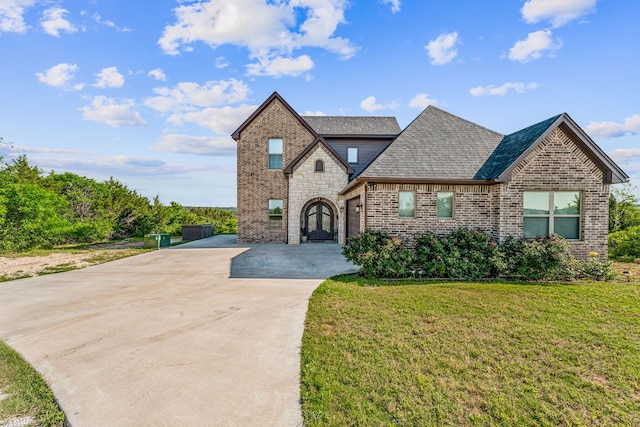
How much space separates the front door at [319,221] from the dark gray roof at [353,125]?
16.7 ft

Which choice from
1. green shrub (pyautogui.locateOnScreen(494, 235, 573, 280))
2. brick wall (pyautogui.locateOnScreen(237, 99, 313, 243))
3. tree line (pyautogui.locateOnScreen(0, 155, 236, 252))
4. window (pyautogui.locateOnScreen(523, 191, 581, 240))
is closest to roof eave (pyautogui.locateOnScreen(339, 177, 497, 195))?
window (pyautogui.locateOnScreen(523, 191, 581, 240))

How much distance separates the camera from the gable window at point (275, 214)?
19188 mm

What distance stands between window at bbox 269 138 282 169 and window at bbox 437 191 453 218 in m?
10.6

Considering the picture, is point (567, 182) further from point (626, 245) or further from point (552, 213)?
point (626, 245)

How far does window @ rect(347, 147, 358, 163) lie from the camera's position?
20.5 meters

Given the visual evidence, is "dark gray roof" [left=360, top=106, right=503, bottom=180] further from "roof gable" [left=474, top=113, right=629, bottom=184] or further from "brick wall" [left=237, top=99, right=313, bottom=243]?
"brick wall" [left=237, top=99, right=313, bottom=243]

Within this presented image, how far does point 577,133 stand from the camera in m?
10.3

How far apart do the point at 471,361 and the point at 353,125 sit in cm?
1922

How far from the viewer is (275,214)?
1923 centimetres

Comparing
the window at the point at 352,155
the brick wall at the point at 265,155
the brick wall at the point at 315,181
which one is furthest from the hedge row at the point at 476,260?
the window at the point at 352,155

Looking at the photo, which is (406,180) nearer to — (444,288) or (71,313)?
(444,288)

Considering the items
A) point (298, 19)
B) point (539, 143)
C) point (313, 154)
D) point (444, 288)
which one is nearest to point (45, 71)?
point (298, 19)

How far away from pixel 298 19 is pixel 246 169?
27.8 ft

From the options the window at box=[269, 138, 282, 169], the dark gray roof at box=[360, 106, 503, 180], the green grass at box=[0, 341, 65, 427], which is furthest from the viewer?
the window at box=[269, 138, 282, 169]
